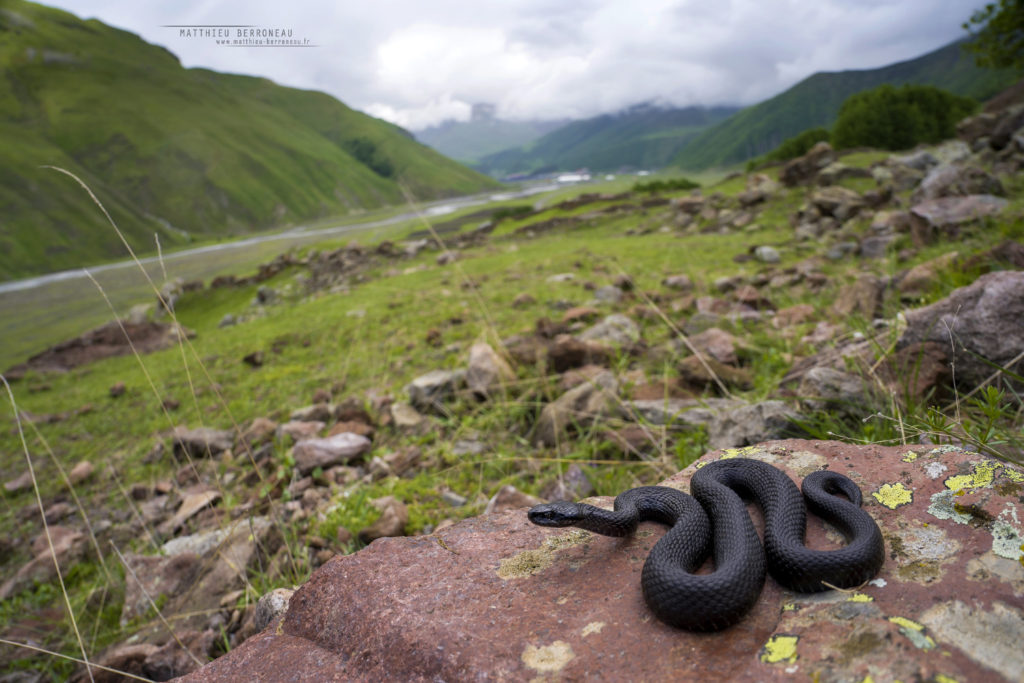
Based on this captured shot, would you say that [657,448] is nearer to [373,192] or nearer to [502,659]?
[502,659]

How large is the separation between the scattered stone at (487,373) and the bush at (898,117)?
1736 inches

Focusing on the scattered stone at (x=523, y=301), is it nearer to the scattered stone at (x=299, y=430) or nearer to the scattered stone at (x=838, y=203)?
the scattered stone at (x=299, y=430)

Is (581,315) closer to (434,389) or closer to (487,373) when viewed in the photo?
(487,373)

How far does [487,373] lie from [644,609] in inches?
167

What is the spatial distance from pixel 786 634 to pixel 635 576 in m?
0.63

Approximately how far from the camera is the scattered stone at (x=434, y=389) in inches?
244

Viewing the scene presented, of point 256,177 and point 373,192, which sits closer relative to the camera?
point 256,177

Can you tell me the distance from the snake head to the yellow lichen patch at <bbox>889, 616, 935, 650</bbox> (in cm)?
119

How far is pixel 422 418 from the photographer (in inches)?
233

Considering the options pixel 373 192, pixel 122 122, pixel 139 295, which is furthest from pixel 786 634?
pixel 373 192

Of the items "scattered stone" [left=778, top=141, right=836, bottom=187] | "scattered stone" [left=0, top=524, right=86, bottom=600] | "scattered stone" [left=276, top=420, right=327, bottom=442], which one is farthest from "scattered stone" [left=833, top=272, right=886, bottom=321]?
"scattered stone" [left=778, top=141, right=836, bottom=187]

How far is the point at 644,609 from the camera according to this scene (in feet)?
6.44

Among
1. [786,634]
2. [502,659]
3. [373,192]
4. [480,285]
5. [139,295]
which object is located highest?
[373,192]

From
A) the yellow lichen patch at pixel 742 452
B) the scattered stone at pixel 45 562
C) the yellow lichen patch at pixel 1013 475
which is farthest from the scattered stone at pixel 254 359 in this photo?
the yellow lichen patch at pixel 1013 475
